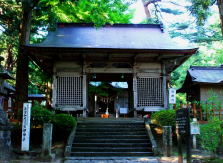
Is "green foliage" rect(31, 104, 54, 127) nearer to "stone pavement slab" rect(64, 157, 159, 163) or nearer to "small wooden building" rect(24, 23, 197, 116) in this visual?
"stone pavement slab" rect(64, 157, 159, 163)

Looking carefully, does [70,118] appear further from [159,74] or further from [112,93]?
[112,93]

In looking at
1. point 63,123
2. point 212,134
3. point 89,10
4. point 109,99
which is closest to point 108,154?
point 63,123

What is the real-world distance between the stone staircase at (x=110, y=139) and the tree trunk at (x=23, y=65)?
3780 mm

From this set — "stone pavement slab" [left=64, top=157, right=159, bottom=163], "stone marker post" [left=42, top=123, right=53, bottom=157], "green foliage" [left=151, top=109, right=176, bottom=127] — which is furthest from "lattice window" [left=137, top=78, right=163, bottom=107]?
"stone marker post" [left=42, top=123, right=53, bottom=157]

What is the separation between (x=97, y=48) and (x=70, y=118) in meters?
4.06

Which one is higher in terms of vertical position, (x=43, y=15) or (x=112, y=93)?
(x=43, y=15)

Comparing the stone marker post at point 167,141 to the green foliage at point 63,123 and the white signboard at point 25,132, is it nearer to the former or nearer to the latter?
the green foliage at point 63,123

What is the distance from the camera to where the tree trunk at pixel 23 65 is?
14.2 m

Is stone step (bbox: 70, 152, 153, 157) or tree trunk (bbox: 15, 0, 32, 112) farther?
tree trunk (bbox: 15, 0, 32, 112)

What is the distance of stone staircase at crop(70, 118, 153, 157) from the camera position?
33.1 ft

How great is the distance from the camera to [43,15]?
58.0 feet

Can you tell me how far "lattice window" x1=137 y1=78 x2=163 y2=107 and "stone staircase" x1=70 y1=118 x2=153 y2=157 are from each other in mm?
2273

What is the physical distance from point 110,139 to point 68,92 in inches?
187

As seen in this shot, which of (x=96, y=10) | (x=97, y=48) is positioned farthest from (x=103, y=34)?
(x=96, y=10)
